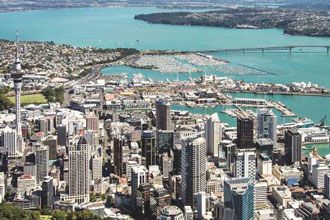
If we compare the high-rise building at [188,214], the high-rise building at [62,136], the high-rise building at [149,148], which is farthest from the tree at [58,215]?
the high-rise building at [62,136]

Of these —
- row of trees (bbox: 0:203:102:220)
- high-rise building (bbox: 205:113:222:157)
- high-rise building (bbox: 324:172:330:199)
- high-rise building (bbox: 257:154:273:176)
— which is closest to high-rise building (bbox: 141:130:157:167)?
high-rise building (bbox: 205:113:222:157)

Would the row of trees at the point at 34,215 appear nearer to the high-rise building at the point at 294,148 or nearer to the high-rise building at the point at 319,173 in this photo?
the high-rise building at the point at 319,173

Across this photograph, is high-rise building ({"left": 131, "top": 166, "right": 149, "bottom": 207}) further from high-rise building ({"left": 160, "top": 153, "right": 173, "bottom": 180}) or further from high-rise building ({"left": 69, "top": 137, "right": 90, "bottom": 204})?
high-rise building ({"left": 160, "top": 153, "right": 173, "bottom": 180})

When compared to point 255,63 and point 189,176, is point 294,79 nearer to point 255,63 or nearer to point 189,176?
point 255,63

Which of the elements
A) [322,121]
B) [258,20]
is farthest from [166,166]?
[258,20]

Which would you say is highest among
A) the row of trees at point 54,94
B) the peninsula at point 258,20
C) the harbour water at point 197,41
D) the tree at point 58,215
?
the peninsula at point 258,20

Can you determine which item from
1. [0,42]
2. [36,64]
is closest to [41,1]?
[0,42]
